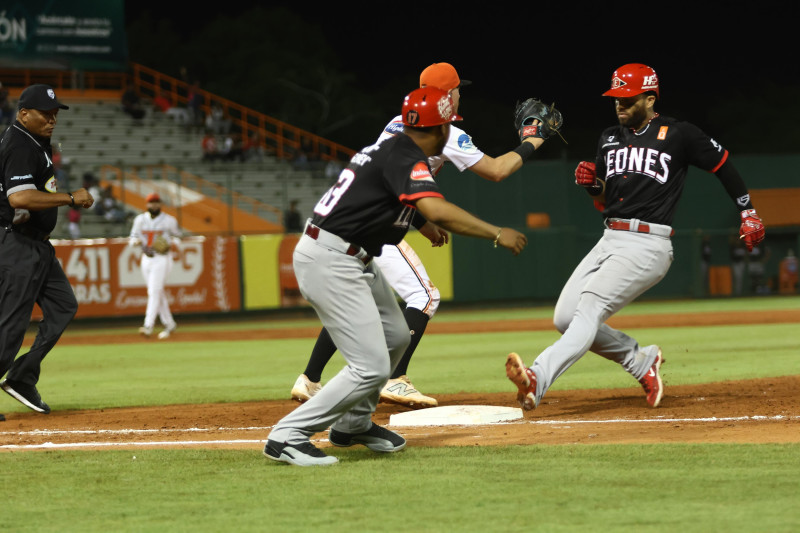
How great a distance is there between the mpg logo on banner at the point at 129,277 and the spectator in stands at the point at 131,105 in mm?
9293

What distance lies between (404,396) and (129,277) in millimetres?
15112

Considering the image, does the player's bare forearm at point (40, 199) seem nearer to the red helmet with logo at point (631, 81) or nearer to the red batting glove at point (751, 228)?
the red helmet with logo at point (631, 81)

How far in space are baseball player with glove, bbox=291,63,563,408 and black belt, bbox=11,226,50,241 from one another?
207cm

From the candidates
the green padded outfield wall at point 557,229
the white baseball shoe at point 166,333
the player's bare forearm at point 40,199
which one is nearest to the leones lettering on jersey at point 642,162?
the player's bare forearm at point 40,199

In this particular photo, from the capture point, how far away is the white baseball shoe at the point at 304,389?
714 cm

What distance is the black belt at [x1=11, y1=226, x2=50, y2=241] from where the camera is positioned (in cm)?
725

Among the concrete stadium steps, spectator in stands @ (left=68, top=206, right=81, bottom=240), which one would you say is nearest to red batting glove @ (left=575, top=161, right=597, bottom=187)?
spectator in stands @ (left=68, top=206, right=81, bottom=240)

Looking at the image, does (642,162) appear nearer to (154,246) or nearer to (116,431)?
(116,431)

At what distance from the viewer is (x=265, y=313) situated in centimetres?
2289

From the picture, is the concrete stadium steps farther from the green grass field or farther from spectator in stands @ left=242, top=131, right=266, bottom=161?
the green grass field

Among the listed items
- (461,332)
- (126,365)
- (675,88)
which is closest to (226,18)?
(675,88)

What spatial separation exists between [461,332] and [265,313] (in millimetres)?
7174

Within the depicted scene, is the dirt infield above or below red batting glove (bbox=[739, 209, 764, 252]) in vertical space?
below

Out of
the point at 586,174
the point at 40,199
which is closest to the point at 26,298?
the point at 40,199
